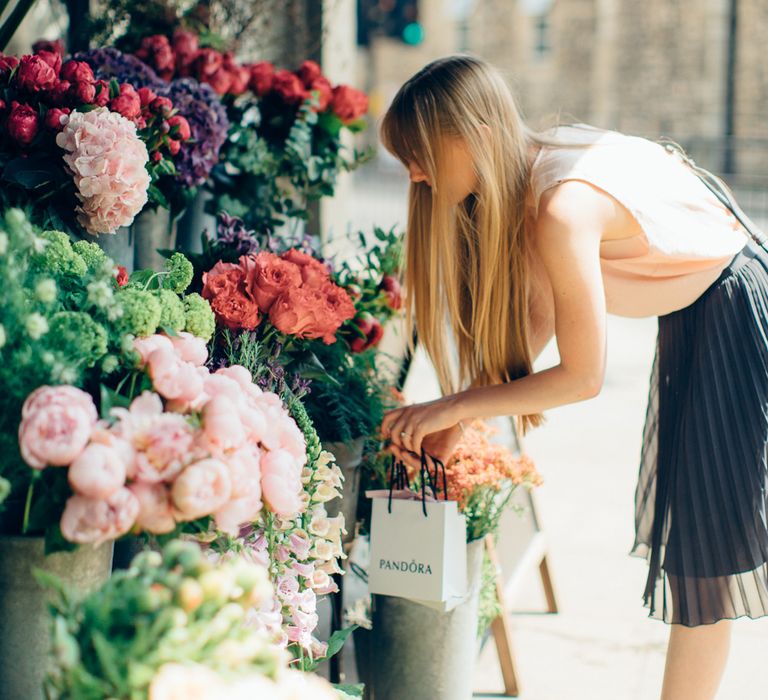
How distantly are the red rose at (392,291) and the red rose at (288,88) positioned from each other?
2.06 feet

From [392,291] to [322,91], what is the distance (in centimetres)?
70

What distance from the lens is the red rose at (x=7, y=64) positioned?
6.56ft

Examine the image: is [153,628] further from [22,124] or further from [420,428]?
[22,124]

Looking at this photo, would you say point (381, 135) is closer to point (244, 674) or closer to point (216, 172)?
point (216, 172)

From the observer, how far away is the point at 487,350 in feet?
6.90

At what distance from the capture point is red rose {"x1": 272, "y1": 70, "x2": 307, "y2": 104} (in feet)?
8.84

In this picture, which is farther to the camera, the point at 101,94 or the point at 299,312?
the point at 101,94

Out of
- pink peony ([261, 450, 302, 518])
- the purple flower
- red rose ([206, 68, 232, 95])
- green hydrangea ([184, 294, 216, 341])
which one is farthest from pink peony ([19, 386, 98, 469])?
red rose ([206, 68, 232, 95])

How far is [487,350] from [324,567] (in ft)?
1.89

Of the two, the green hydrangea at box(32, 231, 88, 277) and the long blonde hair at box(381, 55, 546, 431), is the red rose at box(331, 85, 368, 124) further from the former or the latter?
the green hydrangea at box(32, 231, 88, 277)

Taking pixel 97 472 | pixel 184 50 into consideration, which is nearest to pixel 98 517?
pixel 97 472

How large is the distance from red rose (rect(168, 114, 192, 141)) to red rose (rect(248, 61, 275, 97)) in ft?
1.85

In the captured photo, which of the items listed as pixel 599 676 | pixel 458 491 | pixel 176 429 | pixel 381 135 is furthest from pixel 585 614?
pixel 176 429

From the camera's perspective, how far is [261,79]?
8.92ft
